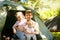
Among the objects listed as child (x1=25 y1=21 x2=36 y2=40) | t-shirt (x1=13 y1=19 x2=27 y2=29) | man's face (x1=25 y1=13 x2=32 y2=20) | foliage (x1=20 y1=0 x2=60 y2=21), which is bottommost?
child (x1=25 y1=21 x2=36 y2=40)

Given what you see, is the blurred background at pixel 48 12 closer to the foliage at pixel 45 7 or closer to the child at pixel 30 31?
the foliage at pixel 45 7

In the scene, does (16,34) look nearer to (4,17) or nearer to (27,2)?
(4,17)

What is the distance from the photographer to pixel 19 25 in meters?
1.44

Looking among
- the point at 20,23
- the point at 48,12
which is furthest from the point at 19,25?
the point at 48,12

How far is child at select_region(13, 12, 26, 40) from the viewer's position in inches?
56.2

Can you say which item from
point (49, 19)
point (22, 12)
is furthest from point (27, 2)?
point (49, 19)

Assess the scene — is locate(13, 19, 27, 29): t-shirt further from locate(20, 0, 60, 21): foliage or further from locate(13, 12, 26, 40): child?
locate(20, 0, 60, 21): foliage

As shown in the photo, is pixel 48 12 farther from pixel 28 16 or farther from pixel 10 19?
pixel 10 19

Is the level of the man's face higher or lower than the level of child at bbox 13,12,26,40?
higher

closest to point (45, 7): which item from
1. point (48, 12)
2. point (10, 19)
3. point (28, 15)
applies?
point (48, 12)

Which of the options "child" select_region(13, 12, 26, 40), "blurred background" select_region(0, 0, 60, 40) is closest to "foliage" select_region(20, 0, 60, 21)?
"blurred background" select_region(0, 0, 60, 40)

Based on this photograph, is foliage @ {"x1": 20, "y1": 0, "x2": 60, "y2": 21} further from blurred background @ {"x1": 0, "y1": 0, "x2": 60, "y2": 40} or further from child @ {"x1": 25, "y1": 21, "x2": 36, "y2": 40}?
child @ {"x1": 25, "y1": 21, "x2": 36, "y2": 40}

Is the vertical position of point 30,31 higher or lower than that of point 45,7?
lower

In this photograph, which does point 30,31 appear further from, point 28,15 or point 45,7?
point 45,7
